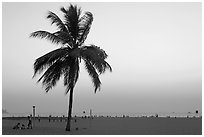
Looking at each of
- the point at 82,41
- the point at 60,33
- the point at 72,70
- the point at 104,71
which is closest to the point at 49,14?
the point at 60,33

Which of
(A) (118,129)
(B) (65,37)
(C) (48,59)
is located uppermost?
(B) (65,37)

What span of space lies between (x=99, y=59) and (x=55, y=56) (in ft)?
10.7

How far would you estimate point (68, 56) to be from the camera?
872 inches

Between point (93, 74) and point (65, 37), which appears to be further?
point (93, 74)

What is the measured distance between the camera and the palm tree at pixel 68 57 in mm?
21562

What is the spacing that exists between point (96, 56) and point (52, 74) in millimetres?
3663

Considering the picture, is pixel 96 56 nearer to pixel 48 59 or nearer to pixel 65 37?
pixel 65 37

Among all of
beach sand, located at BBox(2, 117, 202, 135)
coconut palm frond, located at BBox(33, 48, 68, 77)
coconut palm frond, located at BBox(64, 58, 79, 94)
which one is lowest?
beach sand, located at BBox(2, 117, 202, 135)

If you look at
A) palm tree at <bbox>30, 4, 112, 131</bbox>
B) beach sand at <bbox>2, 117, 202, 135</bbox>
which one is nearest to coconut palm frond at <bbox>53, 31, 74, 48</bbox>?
palm tree at <bbox>30, 4, 112, 131</bbox>

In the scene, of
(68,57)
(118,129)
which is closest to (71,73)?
(68,57)

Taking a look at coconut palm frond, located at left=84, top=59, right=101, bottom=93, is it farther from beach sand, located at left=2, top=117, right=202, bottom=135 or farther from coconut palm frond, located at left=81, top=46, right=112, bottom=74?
beach sand, located at left=2, top=117, right=202, bottom=135

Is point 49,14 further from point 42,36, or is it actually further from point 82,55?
point 82,55

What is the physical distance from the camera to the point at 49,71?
2198 centimetres

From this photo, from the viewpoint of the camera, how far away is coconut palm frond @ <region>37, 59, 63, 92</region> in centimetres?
2200
